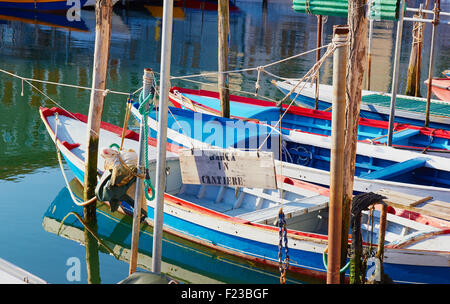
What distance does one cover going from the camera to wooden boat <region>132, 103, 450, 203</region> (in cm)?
1212

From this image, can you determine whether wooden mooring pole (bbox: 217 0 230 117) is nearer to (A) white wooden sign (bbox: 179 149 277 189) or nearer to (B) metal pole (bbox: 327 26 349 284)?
(A) white wooden sign (bbox: 179 149 277 189)

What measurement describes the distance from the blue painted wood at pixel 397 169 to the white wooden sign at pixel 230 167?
3848 millimetres

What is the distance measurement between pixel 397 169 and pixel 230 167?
15.2ft

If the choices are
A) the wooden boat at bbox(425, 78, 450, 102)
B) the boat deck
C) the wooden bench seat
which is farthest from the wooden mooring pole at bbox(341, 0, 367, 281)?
the wooden boat at bbox(425, 78, 450, 102)

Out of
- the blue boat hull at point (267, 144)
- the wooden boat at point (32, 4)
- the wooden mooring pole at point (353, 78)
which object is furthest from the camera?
the wooden boat at point (32, 4)

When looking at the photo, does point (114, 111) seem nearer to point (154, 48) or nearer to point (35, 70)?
point (35, 70)

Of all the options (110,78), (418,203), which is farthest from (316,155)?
(110,78)

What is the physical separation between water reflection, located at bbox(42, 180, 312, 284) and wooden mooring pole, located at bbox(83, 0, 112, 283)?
0.77 feet

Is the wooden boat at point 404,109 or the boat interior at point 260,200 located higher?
the wooden boat at point 404,109

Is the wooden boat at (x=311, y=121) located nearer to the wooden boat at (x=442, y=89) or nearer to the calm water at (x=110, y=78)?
the calm water at (x=110, y=78)

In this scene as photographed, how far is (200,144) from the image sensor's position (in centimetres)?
1316

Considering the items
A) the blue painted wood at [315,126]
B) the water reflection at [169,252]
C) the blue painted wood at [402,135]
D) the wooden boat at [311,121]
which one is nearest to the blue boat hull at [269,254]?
the water reflection at [169,252]

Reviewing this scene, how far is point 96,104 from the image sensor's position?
36.8 ft

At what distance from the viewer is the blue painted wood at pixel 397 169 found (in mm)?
12328
